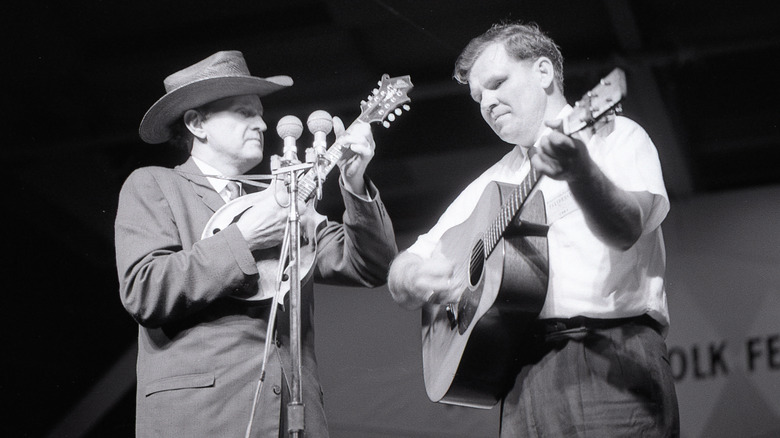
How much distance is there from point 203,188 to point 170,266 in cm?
39

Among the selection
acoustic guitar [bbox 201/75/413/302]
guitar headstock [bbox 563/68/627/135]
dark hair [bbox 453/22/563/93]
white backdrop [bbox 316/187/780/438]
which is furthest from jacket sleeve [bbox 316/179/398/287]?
white backdrop [bbox 316/187/780/438]

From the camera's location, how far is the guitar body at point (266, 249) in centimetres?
282

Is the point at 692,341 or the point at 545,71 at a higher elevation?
the point at 545,71

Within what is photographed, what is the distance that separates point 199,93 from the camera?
3.24m

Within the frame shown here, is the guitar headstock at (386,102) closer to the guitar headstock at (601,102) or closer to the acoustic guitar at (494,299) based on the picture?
the acoustic guitar at (494,299)

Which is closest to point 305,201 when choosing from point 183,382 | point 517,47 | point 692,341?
point 183,382

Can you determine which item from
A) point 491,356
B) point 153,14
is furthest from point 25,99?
point 491,356

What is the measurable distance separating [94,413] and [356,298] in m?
1.40

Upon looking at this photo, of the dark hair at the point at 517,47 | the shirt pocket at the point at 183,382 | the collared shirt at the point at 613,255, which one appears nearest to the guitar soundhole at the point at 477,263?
the collared shirt at the point at 613,255

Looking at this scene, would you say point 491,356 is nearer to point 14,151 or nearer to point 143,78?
point 143,78

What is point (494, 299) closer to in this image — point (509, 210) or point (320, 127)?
point (509, 210)

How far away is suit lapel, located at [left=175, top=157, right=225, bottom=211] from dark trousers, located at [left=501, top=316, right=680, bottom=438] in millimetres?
1096

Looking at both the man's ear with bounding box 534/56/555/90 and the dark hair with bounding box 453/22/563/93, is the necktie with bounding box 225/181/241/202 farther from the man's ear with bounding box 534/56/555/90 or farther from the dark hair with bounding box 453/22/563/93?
the man's ear with bounding box 534/56/555/90

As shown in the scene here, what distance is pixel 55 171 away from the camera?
4953mm
